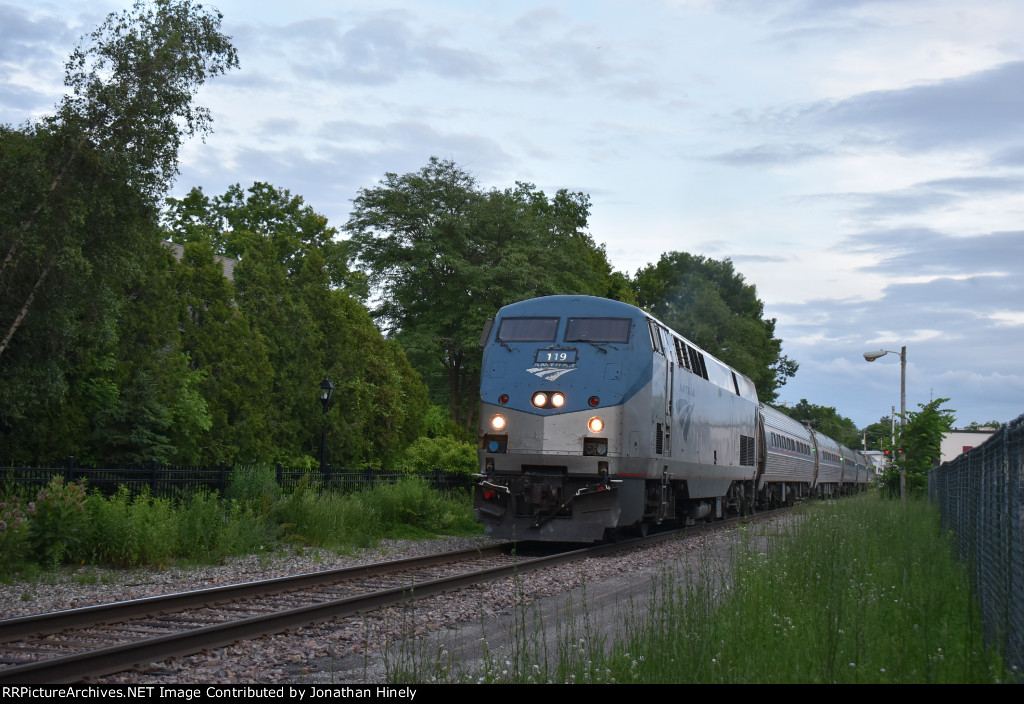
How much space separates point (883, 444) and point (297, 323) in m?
21.5

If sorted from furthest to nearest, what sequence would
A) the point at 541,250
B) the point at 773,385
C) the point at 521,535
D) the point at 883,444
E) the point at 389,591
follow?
the point at 773,385 < the point at 541,250 < the point at 883,444 < the point at 521,535 < the point at 389,591

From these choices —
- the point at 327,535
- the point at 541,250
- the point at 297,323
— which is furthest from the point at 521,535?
the point at 541,250

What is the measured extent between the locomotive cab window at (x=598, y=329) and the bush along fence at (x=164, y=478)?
20.1 ft

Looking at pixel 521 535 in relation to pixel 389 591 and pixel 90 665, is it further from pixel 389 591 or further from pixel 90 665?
pixel 90 665

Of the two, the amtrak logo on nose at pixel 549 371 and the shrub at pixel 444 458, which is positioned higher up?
the amtrak logo on nose at pixel 549 371

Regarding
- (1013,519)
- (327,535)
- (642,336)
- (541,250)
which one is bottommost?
(327,535)

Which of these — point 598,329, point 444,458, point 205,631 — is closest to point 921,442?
point 444,458

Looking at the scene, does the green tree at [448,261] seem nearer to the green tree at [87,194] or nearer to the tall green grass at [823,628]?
the green tree at [87,194]

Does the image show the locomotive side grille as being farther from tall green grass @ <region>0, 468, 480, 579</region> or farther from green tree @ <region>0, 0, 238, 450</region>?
green tree @ <region>0, 0, 238, 450</region>

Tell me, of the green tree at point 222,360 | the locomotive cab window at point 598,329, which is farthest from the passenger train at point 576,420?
the green tree at point 222,360

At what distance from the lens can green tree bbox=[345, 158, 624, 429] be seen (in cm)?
4088

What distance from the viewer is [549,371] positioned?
15.8 meters

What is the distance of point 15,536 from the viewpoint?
12.1 metres

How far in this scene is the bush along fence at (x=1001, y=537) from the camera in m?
6.12
